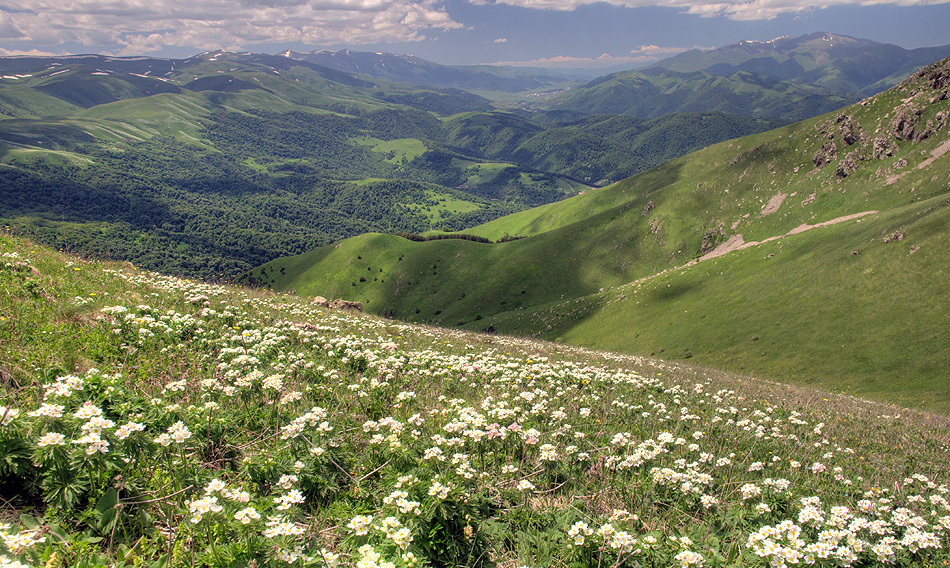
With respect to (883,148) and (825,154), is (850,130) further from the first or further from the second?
(883,148)

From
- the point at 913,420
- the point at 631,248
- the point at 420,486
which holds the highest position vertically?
the point at 420,486

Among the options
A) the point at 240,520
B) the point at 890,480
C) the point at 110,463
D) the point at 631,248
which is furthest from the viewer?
the point at 631,248

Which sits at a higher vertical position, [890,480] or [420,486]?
[420,486]

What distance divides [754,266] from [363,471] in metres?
91.5

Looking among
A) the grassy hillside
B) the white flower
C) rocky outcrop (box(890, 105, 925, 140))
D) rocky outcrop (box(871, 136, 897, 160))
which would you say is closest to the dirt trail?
the grassy hillside

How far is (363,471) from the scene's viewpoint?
6.69 m

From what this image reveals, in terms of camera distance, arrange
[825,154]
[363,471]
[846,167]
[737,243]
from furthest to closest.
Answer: [737,243], [825,154], [846,167], [363,471]

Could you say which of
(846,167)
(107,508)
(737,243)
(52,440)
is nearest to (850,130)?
(846,167)

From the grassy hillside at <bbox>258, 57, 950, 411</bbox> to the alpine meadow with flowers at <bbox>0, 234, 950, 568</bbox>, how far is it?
45.6m

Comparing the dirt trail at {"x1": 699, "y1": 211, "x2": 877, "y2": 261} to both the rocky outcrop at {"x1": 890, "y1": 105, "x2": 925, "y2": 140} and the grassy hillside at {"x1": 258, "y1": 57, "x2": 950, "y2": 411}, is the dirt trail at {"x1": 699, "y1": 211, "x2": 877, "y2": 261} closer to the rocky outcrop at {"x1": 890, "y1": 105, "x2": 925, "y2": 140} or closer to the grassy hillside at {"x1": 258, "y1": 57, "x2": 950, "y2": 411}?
the grassy hillside at {"x1": 258, "y1": 57, "x2": 950, "y2": 411}

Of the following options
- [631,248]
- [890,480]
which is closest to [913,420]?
[890,480]

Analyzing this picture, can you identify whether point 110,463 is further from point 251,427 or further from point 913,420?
point 913,420

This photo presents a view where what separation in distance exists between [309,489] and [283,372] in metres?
4.80

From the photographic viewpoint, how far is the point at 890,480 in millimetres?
9844
